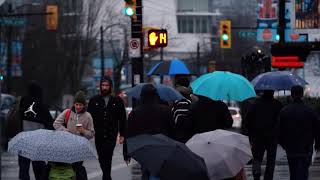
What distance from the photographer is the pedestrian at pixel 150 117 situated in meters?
11.1

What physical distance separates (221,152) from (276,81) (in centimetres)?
591

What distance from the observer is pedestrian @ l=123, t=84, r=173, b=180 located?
11.1m

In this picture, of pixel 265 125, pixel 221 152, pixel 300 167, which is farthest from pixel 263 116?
pixel 221 152

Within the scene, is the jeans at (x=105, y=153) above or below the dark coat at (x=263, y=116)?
below

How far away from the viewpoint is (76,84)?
65312mm

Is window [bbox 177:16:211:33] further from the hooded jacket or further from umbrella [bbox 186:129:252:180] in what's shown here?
umbrella [bbox 186:129:252:180]

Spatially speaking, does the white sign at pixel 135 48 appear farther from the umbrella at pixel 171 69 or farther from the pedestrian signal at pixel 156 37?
the pedestrian signal at pixel 156 37

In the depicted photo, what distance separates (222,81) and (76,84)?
53.2 meters

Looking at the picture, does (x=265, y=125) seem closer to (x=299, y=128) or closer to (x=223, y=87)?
(x=299, y=128)

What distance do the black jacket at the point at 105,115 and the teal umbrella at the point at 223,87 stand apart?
222 cm

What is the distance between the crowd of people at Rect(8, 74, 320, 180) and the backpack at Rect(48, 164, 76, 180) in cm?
11

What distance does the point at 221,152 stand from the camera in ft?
30.3

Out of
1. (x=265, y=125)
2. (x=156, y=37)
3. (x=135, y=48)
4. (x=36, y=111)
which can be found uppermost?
(x=156, y=37)

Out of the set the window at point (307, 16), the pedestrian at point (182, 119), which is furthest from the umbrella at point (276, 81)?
the window at point (307, 16)
